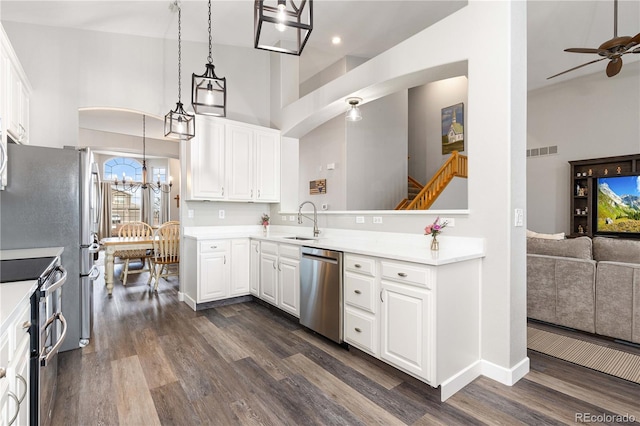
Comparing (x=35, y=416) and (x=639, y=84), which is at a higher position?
(x=639, y=84)

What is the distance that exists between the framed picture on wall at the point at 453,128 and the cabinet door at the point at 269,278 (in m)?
5.86

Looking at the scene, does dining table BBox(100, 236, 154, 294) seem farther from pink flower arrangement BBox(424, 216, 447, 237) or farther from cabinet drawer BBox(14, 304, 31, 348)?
pink flower arrangement BBox(424, 216, 447, 237)

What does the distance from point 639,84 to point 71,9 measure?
8.50 meters

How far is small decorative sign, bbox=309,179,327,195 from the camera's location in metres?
6.75

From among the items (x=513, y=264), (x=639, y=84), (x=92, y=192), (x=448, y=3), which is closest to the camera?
(x=513, y=264)

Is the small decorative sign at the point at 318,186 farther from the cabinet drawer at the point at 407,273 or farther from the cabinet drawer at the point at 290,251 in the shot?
the cabinet drawer at the point at 407,273

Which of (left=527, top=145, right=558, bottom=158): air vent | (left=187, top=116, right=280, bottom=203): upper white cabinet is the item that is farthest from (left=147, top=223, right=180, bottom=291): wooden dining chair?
(left=527, top=145, right=558, bottom=158): air vent

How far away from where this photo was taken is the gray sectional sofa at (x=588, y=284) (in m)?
2.82

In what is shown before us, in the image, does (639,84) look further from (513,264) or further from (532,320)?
(513,264)

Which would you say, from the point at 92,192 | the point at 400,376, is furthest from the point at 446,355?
the point at 92,192

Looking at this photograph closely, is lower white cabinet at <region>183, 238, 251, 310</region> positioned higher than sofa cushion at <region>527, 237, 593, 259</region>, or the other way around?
sofa cushion at <region>527, 237, 593, 259</region>

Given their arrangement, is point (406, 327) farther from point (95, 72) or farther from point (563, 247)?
point (95, 72)

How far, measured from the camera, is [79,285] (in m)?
2.80

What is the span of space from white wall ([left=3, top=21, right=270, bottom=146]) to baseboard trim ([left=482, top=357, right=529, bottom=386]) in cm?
432
